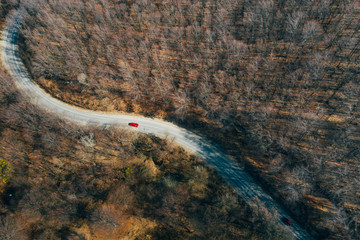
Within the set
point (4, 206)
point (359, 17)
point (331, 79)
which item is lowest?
point (4, 206)

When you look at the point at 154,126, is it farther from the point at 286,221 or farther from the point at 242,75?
the point at 286,221

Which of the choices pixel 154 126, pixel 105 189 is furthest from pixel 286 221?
pixel 105 189

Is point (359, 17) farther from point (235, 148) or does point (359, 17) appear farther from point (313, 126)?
point (235, 148)

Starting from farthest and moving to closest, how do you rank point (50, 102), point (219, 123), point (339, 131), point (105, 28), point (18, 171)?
point (105, 28)
point (50, 102)
point (219, 123)
point (18, 171)
point (339, 131)

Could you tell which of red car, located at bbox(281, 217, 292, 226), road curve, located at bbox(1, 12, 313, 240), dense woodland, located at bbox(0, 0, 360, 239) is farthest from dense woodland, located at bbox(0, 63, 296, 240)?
dense woodland, located at bbox(0, 0, 360, 239)

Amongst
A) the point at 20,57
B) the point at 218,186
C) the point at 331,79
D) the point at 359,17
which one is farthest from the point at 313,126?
the point at 20,57

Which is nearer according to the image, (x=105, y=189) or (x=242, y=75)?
(x=105, y=189)
